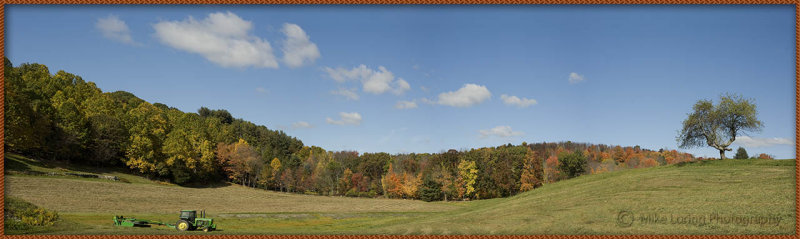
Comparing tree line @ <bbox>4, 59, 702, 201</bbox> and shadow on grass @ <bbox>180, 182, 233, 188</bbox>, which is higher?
tree line @ <bbox>4, 59, 702, 201</bbox>

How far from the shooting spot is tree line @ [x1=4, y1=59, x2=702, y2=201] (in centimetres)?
7681

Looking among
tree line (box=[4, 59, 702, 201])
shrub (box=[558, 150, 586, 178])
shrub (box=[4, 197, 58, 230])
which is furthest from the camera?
shrub (box=[558, 150, 586, 178])

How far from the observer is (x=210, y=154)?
364ft

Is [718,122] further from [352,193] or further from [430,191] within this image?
[352,193]

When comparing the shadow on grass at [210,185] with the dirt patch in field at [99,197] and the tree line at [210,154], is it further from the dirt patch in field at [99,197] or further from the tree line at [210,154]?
the dirt patch in field at [99,197]

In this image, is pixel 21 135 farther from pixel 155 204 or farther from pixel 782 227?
pixel 782 227

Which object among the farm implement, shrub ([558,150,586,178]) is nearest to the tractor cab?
the farm implement

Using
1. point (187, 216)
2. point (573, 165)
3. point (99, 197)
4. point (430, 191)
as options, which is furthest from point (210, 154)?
point (573, 165)

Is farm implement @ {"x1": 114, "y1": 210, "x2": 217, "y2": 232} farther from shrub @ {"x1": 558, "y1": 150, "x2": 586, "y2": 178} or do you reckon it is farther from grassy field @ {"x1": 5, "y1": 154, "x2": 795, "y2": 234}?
shrub @ {"x1": 558, "y1": 150, "x2": 586, "y2": 178}

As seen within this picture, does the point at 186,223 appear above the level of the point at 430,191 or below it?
above

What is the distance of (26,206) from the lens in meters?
27.9

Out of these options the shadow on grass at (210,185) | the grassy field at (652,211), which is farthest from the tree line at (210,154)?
the grassy field at (652,211)

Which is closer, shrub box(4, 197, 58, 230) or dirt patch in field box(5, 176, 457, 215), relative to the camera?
shrub box(4, 197, 58, 230)

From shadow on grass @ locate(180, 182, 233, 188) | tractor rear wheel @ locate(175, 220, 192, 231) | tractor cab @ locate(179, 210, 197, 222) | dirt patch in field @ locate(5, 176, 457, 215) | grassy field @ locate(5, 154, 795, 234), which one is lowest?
shadow on grass @ locate(180, 182, 233, 188)
